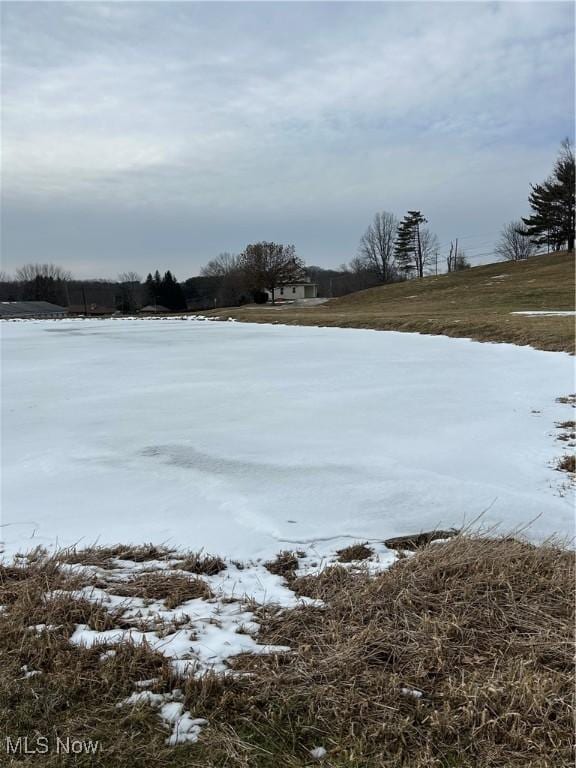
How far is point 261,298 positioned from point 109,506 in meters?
60.6

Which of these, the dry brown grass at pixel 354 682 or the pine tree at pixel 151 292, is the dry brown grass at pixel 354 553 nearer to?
the dry brown grass at pixel 354 682

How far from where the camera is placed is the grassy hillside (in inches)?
650

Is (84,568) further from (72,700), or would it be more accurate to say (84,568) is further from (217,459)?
(217,459)

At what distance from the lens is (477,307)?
29.8 m

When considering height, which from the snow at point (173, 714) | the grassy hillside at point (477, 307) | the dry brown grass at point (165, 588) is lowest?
the snow at point (173, 714)

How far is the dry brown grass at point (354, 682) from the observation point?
6.36ft

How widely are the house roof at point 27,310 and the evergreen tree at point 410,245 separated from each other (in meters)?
55.8

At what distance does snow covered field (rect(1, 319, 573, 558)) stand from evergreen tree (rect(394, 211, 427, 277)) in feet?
209

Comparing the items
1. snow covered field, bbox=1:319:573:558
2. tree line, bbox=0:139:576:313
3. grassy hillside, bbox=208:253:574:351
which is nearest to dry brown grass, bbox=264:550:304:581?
snow covered field, bbox=1:319:573:558

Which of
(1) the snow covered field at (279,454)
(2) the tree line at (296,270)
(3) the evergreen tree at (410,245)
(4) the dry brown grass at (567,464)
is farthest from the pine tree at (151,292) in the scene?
(4) the dry brown grass at (567,464)

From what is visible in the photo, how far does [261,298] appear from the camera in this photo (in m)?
64.1

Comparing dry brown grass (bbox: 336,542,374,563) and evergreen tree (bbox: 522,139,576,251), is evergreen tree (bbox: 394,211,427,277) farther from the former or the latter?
dry brown grass (bbox: 336,542,374,563)

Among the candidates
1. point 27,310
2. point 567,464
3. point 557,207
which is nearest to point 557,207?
point 557,207

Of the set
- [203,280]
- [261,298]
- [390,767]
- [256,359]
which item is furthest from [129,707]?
[203,280]
